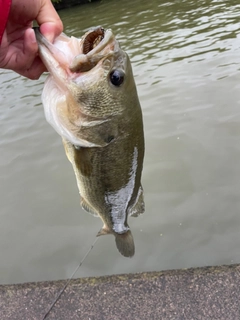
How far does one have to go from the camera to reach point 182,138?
5.35 meters

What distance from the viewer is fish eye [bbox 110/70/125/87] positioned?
1.76m

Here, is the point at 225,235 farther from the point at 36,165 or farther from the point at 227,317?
the point at 36,165

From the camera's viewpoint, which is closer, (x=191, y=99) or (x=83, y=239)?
(x=83, y=239)

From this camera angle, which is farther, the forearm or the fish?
the fish

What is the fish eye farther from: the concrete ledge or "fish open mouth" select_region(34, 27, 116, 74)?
the concrete ledge

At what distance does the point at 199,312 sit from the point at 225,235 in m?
1.45

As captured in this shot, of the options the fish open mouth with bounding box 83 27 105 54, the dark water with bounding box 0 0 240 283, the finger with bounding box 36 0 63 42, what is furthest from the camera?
the dark water with bounding box 0 0 240 283

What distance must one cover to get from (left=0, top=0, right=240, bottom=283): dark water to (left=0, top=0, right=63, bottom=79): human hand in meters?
2.27

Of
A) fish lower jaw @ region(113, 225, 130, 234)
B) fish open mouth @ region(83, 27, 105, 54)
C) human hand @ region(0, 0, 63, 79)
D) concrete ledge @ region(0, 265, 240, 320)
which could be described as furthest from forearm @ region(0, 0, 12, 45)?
concrete ledge @ region(0, 265, 240, 320)

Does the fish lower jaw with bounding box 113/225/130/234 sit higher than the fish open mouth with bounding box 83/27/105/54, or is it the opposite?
the fish open mouth with bounding box 83/27/105/54

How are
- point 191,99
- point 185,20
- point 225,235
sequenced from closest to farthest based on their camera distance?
point 225,235, point 191,99, point 185,20

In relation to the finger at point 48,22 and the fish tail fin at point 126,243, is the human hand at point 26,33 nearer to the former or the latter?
the finger at point 48,22

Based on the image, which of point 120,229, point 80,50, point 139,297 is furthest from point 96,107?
point 139,297

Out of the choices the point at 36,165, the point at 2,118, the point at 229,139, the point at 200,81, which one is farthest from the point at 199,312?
the point at 2,118
